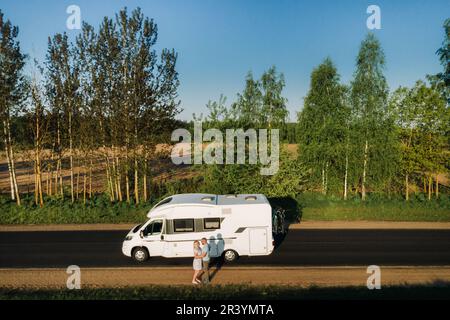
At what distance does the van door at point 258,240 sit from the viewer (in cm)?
1602

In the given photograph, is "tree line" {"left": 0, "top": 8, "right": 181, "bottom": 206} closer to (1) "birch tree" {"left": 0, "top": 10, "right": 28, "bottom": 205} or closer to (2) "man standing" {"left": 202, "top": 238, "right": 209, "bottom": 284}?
(1) "birch tree" {"left": 0, "top": 10, "right": 28, "bottom": 205}

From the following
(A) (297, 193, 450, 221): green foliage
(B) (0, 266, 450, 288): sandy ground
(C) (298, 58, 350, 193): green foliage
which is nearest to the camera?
(B) (0, 266, 450, 288): sandy ground

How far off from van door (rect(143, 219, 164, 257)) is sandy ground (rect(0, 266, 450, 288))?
1118 millimetres

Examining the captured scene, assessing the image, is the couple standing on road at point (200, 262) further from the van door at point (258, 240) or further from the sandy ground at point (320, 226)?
the sandy ground at point (320, 226)

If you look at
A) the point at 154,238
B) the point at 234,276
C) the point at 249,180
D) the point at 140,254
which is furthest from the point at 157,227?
the point at 249,180

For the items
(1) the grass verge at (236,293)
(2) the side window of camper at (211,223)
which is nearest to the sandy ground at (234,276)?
(1) the grass verge at (236,293)

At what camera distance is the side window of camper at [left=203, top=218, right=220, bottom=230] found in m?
16.1

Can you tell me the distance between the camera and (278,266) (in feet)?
50.8

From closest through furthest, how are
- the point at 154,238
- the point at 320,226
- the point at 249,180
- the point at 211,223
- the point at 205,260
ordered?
the point at 205,260
the point at 211,223
the point at 154,238
the point at 320,226
the point at 249,180

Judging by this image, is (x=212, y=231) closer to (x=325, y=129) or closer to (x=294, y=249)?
(x=294, y=249)

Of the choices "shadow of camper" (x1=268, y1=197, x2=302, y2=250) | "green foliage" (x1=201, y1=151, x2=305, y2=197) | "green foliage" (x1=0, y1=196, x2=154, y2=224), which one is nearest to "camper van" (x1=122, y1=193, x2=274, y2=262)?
"shadow of camper" (x1=268, y1=197, x2=302, y2=250)

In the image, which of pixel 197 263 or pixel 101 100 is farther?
pixel 101 100

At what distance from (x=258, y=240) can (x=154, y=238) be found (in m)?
4.46

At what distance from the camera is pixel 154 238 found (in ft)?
53.6
